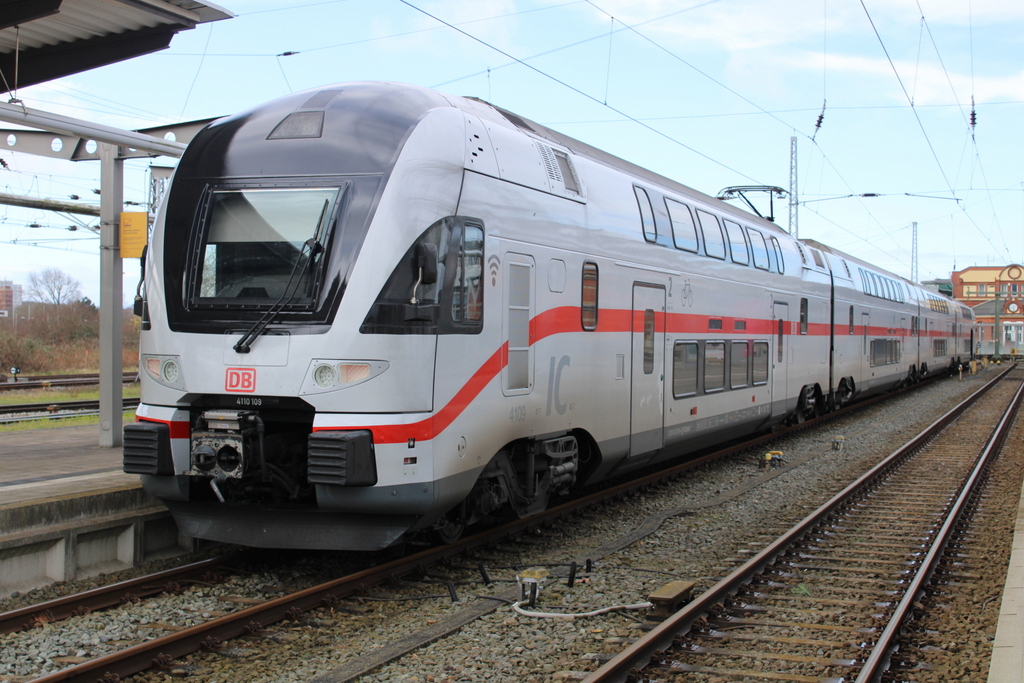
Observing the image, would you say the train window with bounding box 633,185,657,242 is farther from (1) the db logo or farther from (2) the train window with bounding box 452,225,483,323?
(1) the db logo

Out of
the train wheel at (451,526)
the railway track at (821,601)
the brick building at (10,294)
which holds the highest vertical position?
the brick building at (10,294)

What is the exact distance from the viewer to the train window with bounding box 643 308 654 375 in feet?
32.5

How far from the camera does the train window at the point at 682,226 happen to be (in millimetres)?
10922

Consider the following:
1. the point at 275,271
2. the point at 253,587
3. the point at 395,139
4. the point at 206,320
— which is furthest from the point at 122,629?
the point at 395,139

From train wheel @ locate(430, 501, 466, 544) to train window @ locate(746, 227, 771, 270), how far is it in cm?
813

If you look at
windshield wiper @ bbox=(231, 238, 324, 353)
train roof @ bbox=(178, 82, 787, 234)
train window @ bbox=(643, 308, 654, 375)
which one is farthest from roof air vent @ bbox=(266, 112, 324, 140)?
train window @ bbox=(643, 308, 654, 375)

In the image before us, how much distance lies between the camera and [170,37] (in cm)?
921

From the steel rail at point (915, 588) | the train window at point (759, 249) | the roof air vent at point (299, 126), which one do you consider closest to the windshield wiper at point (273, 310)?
the roof air vent at point (299, 126)

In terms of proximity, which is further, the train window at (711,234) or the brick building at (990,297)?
the brick building at (990,297)

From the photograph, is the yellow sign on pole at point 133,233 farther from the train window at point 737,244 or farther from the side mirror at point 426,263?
the train window at point 737,244

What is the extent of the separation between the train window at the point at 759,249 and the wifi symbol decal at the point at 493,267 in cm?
779

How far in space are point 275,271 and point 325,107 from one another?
1.39 meters

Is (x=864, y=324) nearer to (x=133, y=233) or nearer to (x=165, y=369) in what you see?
(x=133, y=233)

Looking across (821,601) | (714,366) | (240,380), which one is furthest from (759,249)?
(240,380)
